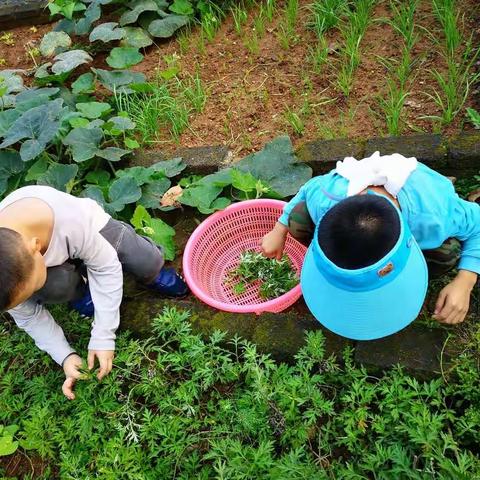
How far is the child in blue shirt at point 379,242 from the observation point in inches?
45.8

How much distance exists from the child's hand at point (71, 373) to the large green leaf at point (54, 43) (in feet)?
6.79

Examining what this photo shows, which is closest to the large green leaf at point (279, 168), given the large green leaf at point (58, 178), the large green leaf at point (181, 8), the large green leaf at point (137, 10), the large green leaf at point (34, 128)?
the large green leaf at point (58, 178)

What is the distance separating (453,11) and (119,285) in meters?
2.05

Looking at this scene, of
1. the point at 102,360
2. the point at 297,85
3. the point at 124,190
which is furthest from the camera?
the point at 297,85

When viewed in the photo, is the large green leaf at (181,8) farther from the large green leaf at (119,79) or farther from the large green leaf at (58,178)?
the large green leaf at (58,178)

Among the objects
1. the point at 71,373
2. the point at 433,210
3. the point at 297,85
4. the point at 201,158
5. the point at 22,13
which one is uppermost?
the point at 433,210

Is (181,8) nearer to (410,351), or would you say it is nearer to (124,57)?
(124,57)

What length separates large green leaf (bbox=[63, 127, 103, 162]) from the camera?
98.0 inches

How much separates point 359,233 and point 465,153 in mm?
1118

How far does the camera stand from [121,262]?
204 centimetres

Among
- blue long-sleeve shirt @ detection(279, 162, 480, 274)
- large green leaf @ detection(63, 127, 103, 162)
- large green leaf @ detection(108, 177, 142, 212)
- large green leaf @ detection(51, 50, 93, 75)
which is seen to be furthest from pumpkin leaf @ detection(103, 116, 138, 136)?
blue long-sleeve shirt @ detection(279, 162, 480, 274)

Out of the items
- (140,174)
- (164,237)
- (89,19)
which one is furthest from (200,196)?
(89,19)

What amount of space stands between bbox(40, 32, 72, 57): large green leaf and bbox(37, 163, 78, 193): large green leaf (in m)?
1.13

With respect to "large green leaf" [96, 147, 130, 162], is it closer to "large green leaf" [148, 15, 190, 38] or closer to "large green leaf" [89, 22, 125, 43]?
"large green leaf" [89, 22, 125, 43]
